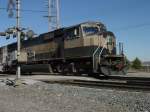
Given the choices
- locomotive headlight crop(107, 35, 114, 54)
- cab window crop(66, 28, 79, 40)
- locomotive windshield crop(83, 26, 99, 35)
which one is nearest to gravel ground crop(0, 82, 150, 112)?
locomotive headlight crop(107, 35, 114, 54)

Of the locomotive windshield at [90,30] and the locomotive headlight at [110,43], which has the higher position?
the locomotive windshield at [90,30]

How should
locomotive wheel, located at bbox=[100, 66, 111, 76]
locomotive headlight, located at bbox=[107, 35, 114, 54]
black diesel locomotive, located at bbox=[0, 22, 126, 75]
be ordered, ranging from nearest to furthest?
Answer: locomotive wheel, located at bbox=[100, 66, 111, 76], black diesel locomotive, located at bbox=[0, 22, 126, 75], locomotive headlight, located at bbox=[107, 35, 114, 54]

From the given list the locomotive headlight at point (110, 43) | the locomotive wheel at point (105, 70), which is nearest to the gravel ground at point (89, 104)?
the locomotive wheel at point (105, 70)

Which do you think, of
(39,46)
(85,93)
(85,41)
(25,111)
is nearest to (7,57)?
(39,46)

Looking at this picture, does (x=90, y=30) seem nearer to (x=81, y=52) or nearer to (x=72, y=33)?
(x=72, y=33)

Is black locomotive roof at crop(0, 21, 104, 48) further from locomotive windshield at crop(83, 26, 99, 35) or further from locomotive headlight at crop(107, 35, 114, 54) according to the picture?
locomotive headlight at crop(107, 35, 114, 54)

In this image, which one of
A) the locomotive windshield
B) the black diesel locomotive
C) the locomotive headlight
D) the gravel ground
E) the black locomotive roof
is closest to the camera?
the gravel ground

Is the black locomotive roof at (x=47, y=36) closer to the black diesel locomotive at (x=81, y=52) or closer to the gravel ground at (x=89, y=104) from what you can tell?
the black diesel locomotive at (x=81, y=52)

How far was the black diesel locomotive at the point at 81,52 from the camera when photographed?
19.4m

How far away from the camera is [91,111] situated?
8.09 metres

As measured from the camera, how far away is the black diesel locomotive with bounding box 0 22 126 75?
19438mm

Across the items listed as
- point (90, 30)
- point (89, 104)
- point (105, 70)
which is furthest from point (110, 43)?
point (89, 104)

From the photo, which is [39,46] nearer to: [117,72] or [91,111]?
[117,72]

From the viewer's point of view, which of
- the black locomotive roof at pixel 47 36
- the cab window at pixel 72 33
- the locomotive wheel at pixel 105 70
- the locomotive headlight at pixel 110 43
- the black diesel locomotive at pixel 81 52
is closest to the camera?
the locomotive wheel at pixel 105 70
